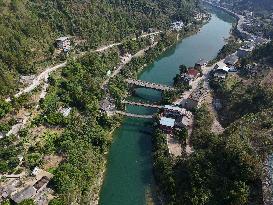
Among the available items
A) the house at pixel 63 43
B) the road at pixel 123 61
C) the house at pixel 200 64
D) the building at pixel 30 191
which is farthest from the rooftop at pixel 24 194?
the house at pixel 200 64

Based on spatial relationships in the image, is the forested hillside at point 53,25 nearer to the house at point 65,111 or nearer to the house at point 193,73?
the house at point 65,111

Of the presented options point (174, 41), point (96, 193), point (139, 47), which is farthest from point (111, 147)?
point (174, 41)

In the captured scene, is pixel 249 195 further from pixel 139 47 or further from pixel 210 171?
pixel 139 47

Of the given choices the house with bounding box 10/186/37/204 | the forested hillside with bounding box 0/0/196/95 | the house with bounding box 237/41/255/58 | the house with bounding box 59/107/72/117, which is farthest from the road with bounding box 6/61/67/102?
the house with bounding box 237/41/255/58

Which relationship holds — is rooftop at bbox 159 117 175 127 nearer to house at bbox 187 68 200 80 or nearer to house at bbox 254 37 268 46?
house at bbox 187 68 200 80

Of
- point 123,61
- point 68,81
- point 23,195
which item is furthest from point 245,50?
point 23,195

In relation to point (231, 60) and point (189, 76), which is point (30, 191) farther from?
point (231, 60)
